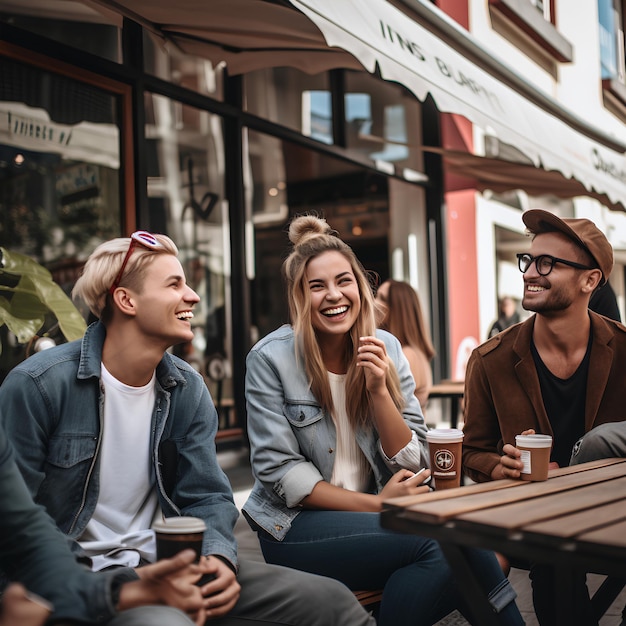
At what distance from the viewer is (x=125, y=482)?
87.6 inches

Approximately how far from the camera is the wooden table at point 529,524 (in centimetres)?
158

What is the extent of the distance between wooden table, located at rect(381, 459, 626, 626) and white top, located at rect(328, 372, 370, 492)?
0.66m

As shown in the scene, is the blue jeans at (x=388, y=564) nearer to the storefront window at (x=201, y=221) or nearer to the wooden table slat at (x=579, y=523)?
the wooden table slat at (x=579, y=523)

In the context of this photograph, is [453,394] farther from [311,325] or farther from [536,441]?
[536,441]

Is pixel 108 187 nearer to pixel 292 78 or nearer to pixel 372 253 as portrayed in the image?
pixel 292 78

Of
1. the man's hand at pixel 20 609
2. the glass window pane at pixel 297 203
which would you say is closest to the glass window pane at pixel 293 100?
the glass window pane at pixel 297 203

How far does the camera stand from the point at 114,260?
7.63ft

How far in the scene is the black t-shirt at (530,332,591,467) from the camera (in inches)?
119

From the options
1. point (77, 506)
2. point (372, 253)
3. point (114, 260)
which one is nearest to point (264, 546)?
point (77, 506)

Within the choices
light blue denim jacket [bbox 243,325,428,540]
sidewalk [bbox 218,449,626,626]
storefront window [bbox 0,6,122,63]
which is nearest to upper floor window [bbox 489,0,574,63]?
storefront window [bbox 0,6,122,63]

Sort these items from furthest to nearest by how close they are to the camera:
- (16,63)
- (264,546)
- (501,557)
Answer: (16,63) < (501,557) < (264,546)

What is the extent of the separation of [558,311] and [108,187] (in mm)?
3428

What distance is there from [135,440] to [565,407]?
5.26ft

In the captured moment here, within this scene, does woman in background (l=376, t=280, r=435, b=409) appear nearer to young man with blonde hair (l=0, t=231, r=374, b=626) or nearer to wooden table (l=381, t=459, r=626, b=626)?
young man with blonde hair (l=0, t=231, r=374, b=626)
